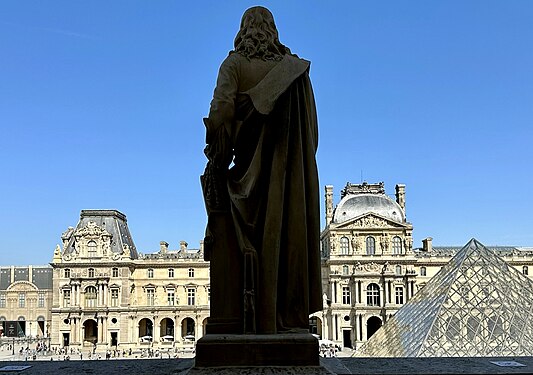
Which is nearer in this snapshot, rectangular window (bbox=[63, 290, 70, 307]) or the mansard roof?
rectangular window (bbox=[63, 290, 70, 307])

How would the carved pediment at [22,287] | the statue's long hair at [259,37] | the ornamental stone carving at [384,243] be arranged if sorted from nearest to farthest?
the statue's long hair at [259,37]
the ornamental stone carving at [384,243]
the carved pediment at [22,287]

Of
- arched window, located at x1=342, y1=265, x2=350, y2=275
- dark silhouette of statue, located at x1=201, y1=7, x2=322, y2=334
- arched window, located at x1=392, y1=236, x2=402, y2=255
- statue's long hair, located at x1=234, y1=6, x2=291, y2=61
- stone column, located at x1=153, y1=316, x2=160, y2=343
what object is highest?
arched window, located at x1=392, y1=236, x2=402, y2=255

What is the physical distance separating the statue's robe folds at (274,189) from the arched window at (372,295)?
56524 millimetres

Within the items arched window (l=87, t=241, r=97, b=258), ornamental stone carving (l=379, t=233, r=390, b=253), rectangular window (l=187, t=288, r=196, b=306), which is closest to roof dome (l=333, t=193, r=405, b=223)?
ornamental stone carving (l=379, t=233, r=390, b=253)

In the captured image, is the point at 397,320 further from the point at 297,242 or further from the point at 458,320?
the point at 297,242

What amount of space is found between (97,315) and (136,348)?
504 centimetres

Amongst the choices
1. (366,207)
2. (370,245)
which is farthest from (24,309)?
(366,207)

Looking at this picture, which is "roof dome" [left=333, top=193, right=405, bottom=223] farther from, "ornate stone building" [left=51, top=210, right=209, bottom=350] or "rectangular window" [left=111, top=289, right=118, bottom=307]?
"rectangular window" [left=111, top=289, right=118, bottom=307]

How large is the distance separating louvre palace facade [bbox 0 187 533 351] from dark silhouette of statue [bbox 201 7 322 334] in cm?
5497

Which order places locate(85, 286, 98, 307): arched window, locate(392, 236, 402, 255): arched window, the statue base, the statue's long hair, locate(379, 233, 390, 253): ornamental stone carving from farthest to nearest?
1. locate(85, 286, 98, 307): arched window
2. locate(392, 236, 402, 255): arched window
3. locate(379, 233, 390, 253): ornamental stone carving
4. the statue's long hair
5. the statue base

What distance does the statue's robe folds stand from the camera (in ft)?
12.4

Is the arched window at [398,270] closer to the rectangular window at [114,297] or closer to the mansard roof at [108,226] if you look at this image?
the mansard roof at [108,226]

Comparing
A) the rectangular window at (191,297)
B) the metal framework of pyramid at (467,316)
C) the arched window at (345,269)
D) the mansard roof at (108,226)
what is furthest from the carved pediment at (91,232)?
the metal framework of pyramid at (467,316)

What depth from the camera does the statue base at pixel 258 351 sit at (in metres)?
3.55
